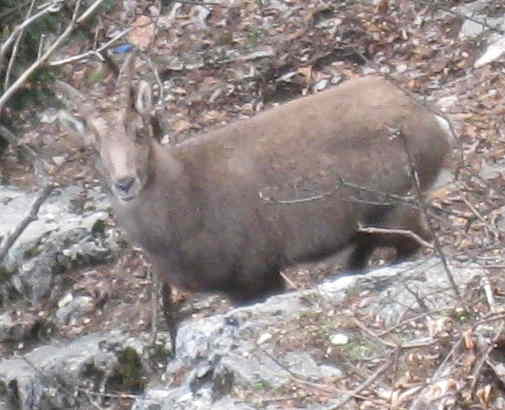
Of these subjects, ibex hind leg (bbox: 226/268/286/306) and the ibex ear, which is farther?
ibex hind leg (bbox: 226/268/286/306)

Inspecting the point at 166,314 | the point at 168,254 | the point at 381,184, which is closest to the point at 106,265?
the point at 166,314

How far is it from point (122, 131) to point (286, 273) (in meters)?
1.54

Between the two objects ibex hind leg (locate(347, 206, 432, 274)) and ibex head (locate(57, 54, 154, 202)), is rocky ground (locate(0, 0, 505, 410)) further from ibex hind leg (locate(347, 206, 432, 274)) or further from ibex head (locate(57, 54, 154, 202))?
ibex head (locate(57, 54, 154, 202))

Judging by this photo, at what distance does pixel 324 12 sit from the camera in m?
10.6

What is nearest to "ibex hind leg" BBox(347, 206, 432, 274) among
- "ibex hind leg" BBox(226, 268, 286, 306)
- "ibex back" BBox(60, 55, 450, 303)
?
"ibex back" BBox(60, 55, 450, 303)

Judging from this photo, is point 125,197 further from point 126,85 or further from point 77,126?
point 126,85

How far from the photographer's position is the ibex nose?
6.83 m

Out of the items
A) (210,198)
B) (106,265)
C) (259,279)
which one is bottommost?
(106,265)

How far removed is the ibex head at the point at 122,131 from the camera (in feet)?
22.5

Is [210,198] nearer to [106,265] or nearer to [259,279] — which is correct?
[259,279]

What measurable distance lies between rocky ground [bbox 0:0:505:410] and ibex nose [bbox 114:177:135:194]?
104 cm

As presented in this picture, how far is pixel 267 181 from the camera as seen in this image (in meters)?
7.37

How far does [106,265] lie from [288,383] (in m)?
4.00

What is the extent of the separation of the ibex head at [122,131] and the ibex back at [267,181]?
16 cm
